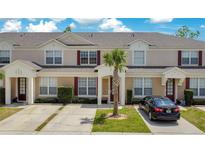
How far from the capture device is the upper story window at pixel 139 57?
80.8 ft

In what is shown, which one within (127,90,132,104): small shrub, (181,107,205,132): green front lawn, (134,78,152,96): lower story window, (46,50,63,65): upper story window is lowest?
(181,107,205,132): green front lawn

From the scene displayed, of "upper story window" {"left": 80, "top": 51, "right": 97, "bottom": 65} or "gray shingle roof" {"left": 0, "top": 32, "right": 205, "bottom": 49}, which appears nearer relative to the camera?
"upper story window" {"left": 80, "top": 51, "right": 97, "bottom": 65}

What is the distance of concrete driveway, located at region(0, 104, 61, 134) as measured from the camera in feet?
45.1

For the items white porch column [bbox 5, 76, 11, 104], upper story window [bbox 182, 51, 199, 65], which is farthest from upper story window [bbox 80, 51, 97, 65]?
upper story window [bbox 182, 51, 199, 65]

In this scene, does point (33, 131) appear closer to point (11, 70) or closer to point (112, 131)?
point (112, 131)

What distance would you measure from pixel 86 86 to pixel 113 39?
21.9 ft

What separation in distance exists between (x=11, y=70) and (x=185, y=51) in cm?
1698

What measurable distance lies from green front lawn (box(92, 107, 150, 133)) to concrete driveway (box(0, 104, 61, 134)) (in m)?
3.68

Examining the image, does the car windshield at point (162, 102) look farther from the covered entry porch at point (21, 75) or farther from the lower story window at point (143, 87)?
the covered entry porch at point (21, 75)

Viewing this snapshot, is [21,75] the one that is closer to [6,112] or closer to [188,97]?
[6,112]

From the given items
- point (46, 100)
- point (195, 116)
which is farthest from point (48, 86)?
point (195, 116)

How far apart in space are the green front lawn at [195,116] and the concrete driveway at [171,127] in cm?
43

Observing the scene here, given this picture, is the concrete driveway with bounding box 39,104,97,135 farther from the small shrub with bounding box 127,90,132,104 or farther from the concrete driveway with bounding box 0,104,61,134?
the small shrub with bounding box 127,90,132,104

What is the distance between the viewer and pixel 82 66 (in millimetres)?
24625
